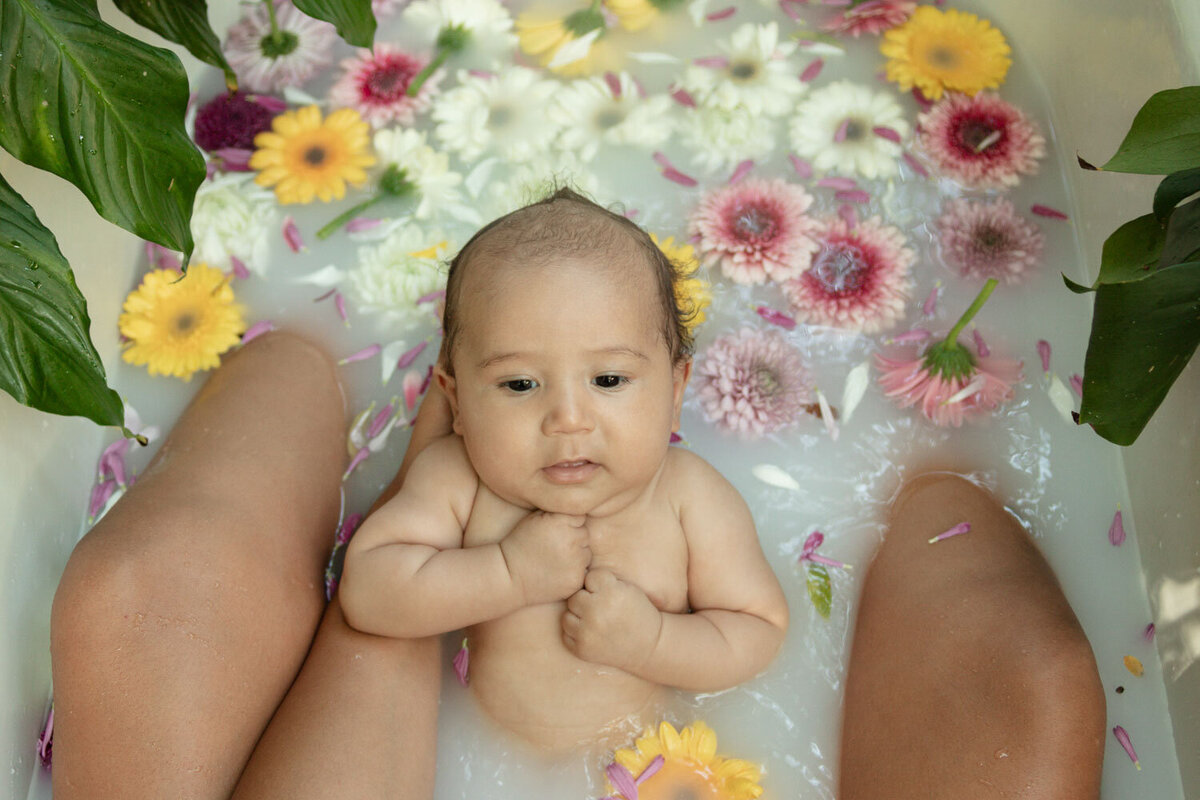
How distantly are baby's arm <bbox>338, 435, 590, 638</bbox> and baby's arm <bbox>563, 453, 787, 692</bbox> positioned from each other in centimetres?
5

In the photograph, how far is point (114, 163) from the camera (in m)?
1.05

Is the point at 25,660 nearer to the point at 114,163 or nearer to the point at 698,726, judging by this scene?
the point at 114,163

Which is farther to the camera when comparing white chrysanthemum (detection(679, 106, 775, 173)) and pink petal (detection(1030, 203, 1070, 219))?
white chrysanthemum (detection(679, 106, 775, 173))

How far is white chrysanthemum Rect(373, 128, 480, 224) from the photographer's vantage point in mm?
1780

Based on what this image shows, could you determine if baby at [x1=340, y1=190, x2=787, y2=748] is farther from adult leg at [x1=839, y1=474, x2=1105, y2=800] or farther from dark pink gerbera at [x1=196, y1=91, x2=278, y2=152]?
dark pink gerbera at [x1=196, y1=91, x2=278, y2=152]

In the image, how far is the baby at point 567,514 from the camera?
1.15 m

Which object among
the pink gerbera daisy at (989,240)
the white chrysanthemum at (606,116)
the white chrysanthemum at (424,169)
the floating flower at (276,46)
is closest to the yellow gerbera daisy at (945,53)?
the pink gerbera daisy at (989,240)

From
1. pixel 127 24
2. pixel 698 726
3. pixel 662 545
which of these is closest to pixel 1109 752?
pixel 698 726

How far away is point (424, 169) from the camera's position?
181cm

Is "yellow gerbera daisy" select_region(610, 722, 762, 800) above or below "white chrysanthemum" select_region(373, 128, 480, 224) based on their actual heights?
below

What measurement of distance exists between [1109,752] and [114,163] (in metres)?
1.31

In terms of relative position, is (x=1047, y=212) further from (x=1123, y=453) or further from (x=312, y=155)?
(x=312, y=155)

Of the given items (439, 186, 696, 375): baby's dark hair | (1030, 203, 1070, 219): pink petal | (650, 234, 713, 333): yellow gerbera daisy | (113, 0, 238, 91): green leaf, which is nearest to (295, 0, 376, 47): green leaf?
(113, 0, 238, 91): green leaf

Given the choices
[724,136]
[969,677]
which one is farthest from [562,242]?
[724,136]
